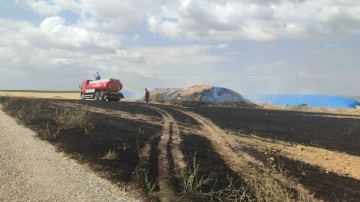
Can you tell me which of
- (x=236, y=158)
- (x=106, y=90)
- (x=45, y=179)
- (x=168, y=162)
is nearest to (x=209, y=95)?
(x=106, y=90)

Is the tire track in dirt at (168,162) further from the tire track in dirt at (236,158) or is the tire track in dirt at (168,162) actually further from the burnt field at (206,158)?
the tire track in dirt at (236,158)

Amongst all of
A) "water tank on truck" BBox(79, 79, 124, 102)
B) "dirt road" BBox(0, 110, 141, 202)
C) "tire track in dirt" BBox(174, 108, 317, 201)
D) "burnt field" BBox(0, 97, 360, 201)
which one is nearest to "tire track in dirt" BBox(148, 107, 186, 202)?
"burnt field" BBox(0, 97, 360, 201)

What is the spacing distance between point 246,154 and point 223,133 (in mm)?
4103

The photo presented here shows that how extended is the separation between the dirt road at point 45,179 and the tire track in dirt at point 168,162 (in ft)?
2.38

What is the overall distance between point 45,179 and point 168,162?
10.8ft

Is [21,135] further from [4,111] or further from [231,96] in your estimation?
[231,96]

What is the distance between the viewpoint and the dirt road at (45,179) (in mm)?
6862

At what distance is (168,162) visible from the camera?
9.50 meters

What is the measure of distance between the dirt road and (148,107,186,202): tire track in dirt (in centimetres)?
73

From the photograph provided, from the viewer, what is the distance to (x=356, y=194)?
7.95m

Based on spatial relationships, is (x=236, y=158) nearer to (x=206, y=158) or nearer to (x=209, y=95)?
(x=206, y=158)

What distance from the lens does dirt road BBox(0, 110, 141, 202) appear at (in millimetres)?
6862

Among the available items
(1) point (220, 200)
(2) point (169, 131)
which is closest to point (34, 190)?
(1) point (220, 200)

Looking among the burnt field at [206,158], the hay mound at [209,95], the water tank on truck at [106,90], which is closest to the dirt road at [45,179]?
the burnt field at [206,158]
